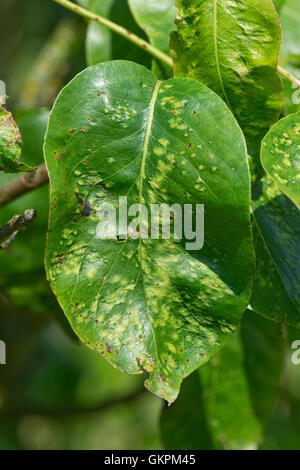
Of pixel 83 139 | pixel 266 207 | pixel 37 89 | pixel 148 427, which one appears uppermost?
pixel 83 139

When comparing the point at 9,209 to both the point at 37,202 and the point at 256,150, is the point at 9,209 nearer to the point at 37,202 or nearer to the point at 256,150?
the point at 37,202

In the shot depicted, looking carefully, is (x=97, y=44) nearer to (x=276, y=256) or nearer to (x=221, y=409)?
(x=276, y=256)

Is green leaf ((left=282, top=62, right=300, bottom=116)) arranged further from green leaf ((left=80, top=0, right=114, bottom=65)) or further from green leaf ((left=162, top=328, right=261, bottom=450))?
green leaf ((left=162, top=328, right=261, bottom=450))

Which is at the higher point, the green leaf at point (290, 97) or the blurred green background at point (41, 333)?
the green leaf at point (290, 97)

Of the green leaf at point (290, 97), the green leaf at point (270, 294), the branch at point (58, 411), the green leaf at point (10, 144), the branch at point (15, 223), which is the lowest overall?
the branch at point (58, 411)

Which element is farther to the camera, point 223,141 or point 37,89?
point 37,89

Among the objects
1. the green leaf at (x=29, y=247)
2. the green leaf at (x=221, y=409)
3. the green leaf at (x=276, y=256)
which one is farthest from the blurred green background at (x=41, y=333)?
the green leaf at (x=276, y=256)

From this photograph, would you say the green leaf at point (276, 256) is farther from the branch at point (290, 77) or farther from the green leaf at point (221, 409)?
the green leaf at point (221, 409)
